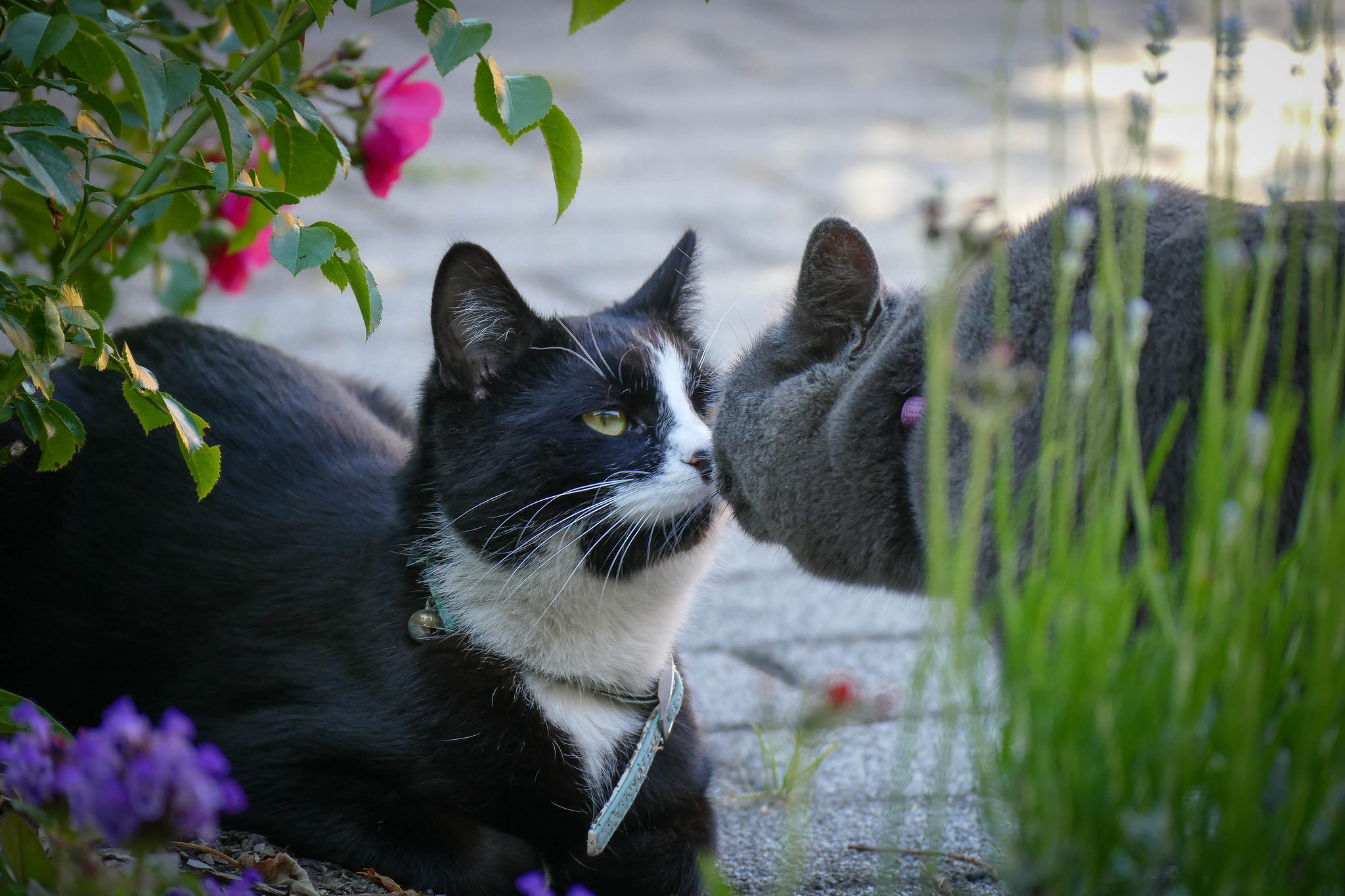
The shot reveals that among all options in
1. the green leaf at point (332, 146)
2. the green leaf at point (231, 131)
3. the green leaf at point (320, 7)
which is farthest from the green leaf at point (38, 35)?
the green leaf at point (332, 146)

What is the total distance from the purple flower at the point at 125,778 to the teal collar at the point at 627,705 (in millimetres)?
842

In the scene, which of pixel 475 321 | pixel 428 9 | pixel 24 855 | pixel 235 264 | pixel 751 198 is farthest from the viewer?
pixel 751 198

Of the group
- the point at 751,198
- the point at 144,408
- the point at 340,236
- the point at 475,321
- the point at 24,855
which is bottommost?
the point at 24,855

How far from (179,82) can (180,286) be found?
116cm

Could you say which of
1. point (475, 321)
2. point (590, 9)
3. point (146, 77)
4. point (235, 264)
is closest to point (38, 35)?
point (146, 77)

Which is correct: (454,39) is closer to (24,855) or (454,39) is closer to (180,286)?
(24,855)

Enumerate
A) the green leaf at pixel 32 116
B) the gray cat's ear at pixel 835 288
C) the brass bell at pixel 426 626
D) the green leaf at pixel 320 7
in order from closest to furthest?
the green leaf at pixel 32 116, the green leaf at pixel 320 7, the gray cat's ear at pixel 835 288, the brass bell at pixel 426 626

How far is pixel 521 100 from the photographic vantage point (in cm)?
145

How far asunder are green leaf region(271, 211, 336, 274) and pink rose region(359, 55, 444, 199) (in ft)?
2.19

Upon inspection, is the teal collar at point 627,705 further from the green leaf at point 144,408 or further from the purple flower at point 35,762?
the purple flower at point 35,762

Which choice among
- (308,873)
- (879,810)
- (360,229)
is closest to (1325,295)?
(879,810)

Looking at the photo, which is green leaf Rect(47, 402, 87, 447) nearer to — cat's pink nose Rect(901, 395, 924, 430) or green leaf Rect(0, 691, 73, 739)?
green leaf Rect(0, 691, 73, 739)

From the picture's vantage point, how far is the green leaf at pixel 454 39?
144cm

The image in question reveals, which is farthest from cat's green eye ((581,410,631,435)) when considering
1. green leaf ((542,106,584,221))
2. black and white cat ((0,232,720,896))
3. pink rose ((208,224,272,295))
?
pink rose ((208,224,272,295))
